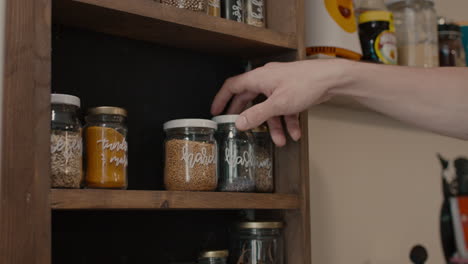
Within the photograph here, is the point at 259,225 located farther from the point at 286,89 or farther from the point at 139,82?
the point at 139,82

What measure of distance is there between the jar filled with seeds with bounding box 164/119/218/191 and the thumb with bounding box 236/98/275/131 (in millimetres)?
59

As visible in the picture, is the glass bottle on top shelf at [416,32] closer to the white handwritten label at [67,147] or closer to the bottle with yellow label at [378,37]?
the bottle with yellow label at [378,37]

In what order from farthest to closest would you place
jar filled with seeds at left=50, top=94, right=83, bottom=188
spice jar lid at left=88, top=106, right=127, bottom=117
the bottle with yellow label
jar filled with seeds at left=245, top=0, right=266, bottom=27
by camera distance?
the bottle with yellow label
jar filled with seeds at left=245, top=0, right=266, bottom=27
spice jar lid at left=88, top=106, right=127, bottom=117
jar filled with seeds at left=50, top=94, right=83, bottom=188

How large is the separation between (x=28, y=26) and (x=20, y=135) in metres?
0.16

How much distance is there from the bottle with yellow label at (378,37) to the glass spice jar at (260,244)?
57 centimetres

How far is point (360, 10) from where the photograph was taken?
5.52 feet

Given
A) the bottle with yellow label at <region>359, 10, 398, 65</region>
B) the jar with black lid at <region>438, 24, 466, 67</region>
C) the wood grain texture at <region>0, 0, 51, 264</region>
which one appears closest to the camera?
the wood grain texture at <region>0, 0, 51, 264</region>

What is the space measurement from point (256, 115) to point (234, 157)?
0.33 feet

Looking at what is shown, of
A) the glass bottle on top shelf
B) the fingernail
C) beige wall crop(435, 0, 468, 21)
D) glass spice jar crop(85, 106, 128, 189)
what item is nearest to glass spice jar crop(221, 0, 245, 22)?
the fingernail

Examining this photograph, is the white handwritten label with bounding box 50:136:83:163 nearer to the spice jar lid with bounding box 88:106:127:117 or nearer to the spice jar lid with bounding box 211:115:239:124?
the spice jar lid with bounding box 88:106:127:117

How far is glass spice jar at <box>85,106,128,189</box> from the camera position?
102 centimetres

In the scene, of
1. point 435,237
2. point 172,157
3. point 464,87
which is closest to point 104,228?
point 172,157

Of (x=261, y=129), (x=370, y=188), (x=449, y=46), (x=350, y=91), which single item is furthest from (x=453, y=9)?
(x=261, y=129)

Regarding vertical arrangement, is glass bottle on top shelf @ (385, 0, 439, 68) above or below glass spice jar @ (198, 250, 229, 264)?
above
